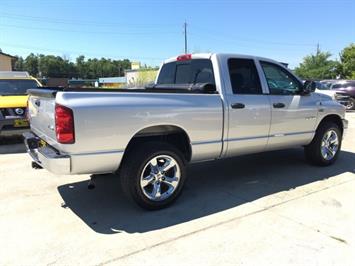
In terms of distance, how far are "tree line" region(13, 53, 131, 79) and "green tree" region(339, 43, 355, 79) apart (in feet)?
285

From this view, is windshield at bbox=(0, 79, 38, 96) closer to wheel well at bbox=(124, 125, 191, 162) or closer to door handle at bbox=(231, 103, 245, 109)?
wheel well at bbox=(124, 125, 191, 162)

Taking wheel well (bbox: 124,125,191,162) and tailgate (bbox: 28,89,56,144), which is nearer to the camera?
tailgate (bbox: 28,89,56,144)

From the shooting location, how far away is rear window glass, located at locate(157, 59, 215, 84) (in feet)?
16.4

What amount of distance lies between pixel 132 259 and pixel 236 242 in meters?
1.07

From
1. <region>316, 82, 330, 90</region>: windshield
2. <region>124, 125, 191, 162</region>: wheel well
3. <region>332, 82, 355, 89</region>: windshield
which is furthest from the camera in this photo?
<region>316, 82, 330, 90</region>: windshield

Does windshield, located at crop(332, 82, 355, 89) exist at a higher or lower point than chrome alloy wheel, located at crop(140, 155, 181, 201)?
higher

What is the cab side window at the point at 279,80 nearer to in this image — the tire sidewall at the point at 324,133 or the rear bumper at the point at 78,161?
the tire sidewall at the point at 324,133

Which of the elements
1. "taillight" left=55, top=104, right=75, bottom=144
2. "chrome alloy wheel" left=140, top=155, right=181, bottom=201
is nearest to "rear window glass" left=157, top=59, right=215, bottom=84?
"chrome alloy wheel" left=140, top=155, right=181, bottom=201

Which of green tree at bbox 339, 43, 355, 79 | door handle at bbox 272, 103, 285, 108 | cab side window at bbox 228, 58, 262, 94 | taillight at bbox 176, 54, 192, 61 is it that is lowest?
door handle at bbox 272, 103, 285, 108

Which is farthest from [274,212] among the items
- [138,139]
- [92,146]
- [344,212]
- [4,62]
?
[4,62]

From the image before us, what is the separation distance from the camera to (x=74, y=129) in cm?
355

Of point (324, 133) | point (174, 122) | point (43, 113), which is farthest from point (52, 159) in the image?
point (324, 133)

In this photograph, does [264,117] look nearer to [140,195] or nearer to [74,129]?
[140,195]

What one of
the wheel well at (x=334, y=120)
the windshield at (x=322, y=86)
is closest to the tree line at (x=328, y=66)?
the windshield at (x=322, y=86)
